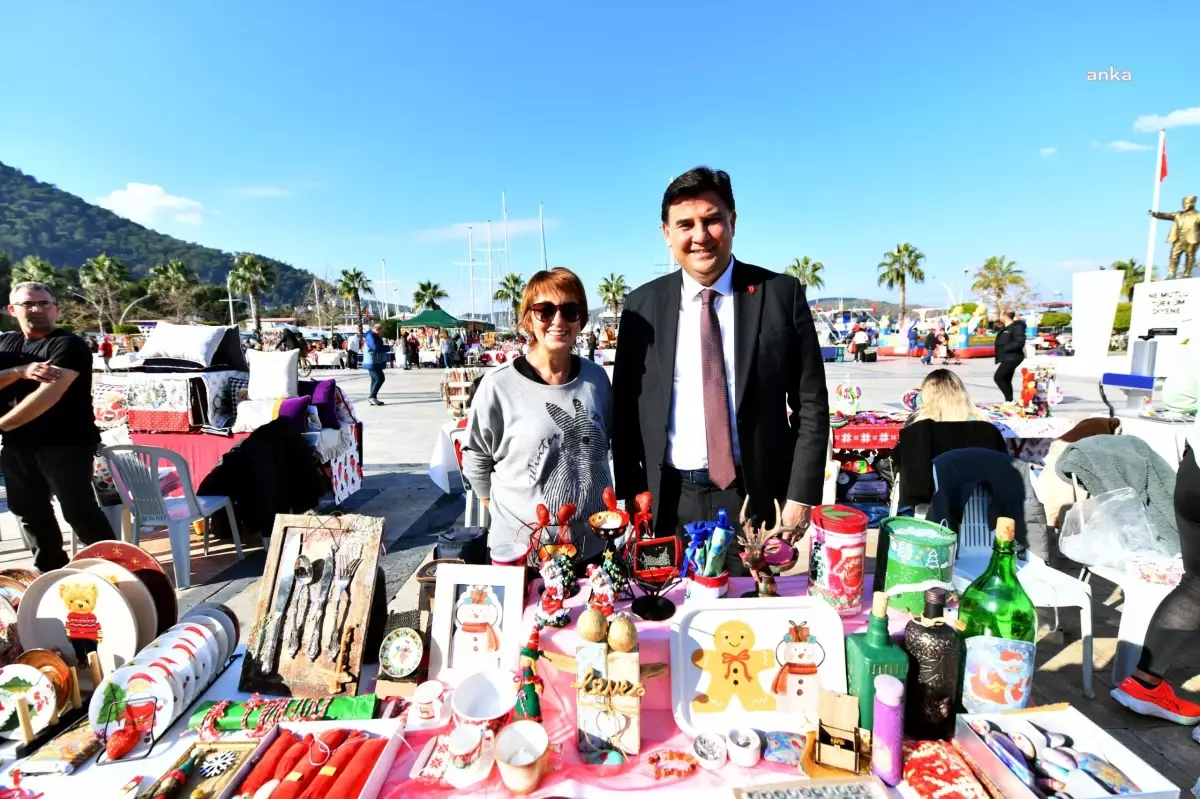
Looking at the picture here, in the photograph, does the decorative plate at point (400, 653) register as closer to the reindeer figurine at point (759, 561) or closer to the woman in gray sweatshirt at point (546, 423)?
the woman in gray sweatshirt at point (546, 423)

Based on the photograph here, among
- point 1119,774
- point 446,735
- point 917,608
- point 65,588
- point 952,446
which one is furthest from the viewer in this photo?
point 952,446

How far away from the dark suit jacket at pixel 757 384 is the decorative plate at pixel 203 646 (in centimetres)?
144

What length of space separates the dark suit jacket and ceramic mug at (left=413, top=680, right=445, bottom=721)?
936mm

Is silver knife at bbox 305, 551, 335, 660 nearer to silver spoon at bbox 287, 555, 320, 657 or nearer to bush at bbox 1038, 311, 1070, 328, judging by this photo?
silver spoon at bbox 287, 555, 320, 657

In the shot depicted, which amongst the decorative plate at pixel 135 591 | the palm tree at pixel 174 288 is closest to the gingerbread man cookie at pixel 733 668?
the decorative plate at pixel 135 591

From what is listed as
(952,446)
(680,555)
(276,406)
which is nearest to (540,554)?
(680,555)

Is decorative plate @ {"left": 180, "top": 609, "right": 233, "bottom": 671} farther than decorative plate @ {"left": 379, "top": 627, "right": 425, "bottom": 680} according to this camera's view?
Yes

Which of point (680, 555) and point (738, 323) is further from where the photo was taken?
point (738, 323)

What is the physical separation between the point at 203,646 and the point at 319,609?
13.4 inches

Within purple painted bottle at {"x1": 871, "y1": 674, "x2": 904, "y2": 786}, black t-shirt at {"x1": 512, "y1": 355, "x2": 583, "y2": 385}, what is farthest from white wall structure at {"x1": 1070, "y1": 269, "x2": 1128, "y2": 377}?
purple painted bottle at {"x1": 871, "y1": 674, "x2": 904, "y2": 786}

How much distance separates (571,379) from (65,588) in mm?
1669

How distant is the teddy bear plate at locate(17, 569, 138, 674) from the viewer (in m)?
1.65

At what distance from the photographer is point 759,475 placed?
1988 millimetres

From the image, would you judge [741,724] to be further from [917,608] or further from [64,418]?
[64,418]
